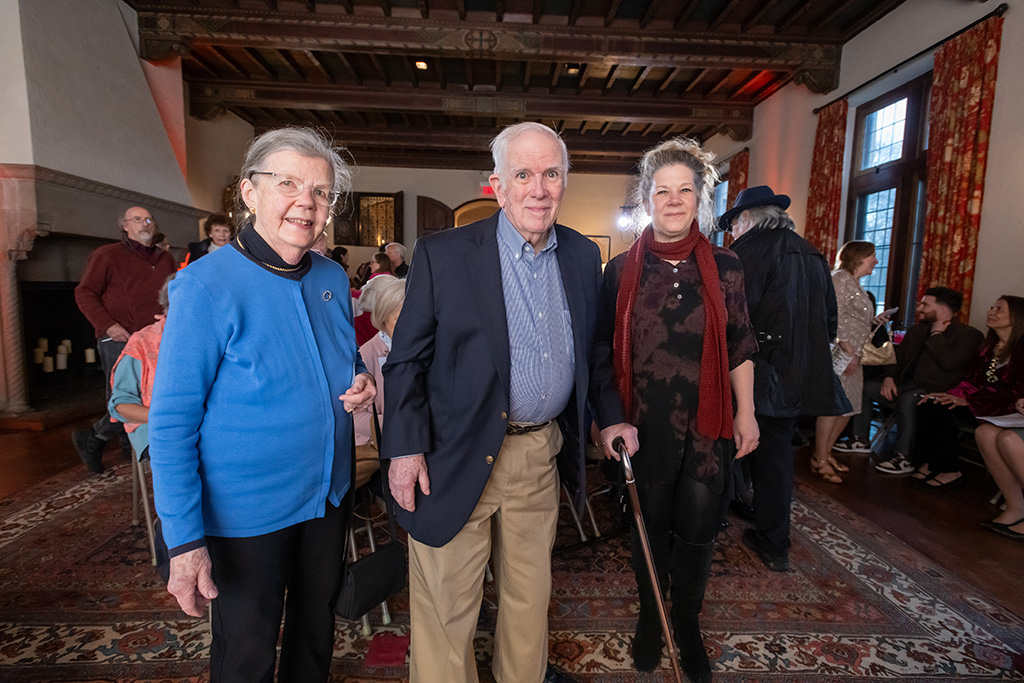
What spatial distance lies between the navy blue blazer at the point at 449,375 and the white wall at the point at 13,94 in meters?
5.13

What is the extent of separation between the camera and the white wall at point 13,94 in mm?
4219

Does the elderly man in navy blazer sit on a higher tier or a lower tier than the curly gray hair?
lower

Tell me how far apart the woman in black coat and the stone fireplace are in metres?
5.70

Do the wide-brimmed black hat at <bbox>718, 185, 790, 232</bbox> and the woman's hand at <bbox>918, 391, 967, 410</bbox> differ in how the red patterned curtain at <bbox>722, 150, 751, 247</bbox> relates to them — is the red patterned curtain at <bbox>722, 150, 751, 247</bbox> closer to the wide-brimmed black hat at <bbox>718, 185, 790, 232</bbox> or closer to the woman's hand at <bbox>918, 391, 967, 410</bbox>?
the woman's hand at <bbox>918, 391, 967, 410</bbox>

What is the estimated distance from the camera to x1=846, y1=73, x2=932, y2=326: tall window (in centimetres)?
500

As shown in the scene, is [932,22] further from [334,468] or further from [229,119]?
[229,119]

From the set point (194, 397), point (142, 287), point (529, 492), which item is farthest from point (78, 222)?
point (529, 492)

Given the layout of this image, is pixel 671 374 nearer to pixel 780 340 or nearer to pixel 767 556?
pixel 780 340

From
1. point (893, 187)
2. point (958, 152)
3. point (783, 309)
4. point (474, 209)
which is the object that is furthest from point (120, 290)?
point (474, 209)

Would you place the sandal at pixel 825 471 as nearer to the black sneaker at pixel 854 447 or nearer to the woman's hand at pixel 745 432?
the black sneaker at pixel 854 447

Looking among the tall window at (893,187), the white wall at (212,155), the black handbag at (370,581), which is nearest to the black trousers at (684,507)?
the black handbag at (370,581)

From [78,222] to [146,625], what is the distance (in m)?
4.57

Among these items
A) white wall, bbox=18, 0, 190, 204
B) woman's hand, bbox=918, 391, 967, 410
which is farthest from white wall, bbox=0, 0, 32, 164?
woman's hand, bbox=918, 391, 967, 410

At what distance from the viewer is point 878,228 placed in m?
5.57
